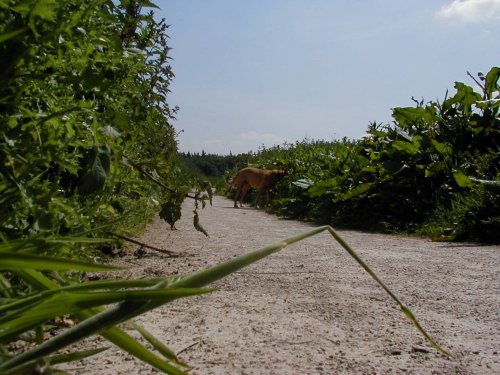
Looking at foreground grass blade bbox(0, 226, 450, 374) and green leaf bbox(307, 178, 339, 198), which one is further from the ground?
green leaf bbox(307, 178, 339, 198)

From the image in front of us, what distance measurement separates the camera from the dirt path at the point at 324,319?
5.54ft

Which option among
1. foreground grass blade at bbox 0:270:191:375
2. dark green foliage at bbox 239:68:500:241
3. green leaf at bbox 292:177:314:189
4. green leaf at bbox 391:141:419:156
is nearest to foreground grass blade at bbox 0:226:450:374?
foreground grass blade at bbox 0:270:191:375

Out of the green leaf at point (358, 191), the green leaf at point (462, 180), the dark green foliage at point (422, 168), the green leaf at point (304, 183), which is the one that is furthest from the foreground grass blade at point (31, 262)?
the green leaf at point (304, 183)

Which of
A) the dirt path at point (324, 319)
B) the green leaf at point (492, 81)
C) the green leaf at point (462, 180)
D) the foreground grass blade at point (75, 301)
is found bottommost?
the dirt path at point (324, 319)

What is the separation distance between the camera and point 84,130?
1826 millimetres

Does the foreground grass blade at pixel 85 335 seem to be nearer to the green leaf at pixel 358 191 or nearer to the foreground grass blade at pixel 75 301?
the foreground grass blade at pixel 75 301

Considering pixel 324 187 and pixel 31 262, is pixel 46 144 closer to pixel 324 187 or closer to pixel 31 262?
pixel 31 262

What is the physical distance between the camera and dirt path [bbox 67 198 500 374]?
1.69 metres

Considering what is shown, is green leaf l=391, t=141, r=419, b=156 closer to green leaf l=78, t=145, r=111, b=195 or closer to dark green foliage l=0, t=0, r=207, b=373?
dark green foliage l=0, t=0, r=207, b=373

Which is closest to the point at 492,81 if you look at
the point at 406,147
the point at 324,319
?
the point at 406,147

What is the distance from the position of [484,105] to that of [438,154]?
83 cm

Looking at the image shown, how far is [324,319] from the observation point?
7.35 feet

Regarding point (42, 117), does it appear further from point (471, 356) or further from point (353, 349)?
point (471, 356)

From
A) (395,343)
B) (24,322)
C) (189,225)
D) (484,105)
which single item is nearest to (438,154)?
(484,105)
